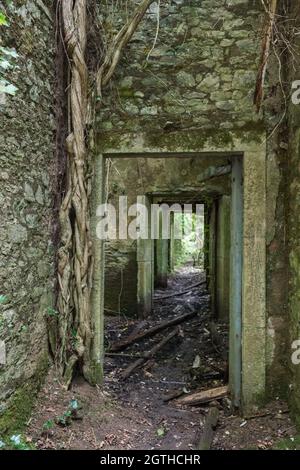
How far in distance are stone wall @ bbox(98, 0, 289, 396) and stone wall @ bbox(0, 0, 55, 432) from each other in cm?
65

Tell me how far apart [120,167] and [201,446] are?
462 cm

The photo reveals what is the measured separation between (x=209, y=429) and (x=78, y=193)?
209 centimetres

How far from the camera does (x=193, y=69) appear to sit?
3.32 m

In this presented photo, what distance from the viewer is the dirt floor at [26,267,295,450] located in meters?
2.69

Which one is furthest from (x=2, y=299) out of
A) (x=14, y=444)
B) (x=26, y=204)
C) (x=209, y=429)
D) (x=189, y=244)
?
(x=189, y=244)

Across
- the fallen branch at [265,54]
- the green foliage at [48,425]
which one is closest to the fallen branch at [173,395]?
the green foliage at [48,425]

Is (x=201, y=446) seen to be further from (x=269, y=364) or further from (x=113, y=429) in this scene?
(x=269, y=364)

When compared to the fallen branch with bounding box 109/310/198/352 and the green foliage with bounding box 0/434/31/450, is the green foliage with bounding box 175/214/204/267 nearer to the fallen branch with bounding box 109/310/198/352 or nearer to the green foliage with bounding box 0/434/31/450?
the fallen branch with bounding box 109/310/198/352

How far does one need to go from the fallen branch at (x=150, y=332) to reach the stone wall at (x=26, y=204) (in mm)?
2404

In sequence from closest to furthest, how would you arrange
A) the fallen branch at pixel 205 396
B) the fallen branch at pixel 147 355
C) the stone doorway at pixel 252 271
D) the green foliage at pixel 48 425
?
the green foliage at pixel 48 425 < the stone doorway at pixel 252 271 < the fallen branch at pixel 205 396 < the fallen branch at pixel 147 355

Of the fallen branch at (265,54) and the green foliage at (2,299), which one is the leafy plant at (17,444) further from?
the fallen branch at (265,54)

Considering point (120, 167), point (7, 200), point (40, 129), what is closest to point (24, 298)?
point (7, 200)

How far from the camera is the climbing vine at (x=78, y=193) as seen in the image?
312 centimetres

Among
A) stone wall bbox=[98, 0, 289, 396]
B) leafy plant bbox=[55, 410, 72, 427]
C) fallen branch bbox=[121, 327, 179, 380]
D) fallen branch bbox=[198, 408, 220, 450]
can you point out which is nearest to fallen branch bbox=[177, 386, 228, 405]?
fallen branch bbox=[198, 408, 220, 450]
